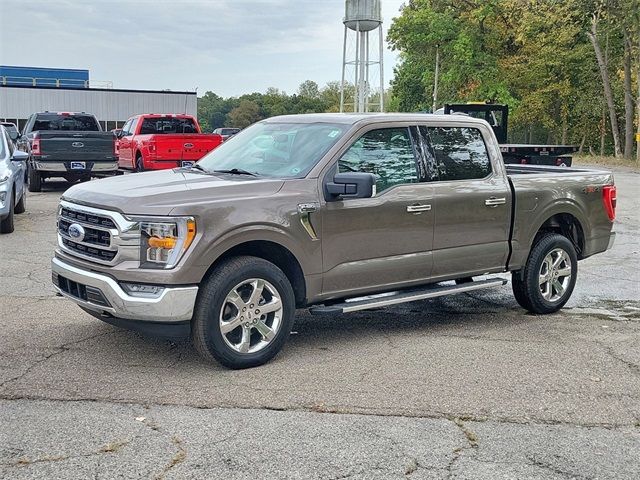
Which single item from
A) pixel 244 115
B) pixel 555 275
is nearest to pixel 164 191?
pixel 555 275

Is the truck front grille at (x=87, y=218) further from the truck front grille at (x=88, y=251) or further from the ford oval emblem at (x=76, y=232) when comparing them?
the truck front grille at (x=88, y=251)

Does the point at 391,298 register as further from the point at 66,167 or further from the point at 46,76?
the point at 46,76

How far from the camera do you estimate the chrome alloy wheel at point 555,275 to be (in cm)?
740

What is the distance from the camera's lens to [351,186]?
18.5ft

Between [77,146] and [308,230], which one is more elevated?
[77,146]

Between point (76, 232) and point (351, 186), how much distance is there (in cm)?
206

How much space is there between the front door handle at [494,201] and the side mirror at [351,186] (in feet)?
5.02

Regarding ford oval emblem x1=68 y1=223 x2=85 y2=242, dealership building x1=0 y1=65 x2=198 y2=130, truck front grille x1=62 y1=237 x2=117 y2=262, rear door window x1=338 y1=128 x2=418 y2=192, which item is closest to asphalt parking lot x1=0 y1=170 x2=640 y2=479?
truck front grille x1=62 y1=237 x2=117 y2=262

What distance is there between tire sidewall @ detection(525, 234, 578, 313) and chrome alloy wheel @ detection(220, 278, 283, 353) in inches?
114

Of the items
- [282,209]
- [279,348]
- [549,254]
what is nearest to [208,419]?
[279,348]

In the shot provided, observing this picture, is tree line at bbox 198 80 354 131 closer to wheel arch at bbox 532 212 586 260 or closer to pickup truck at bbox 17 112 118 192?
pickup truck at bbox 17 112 118 192

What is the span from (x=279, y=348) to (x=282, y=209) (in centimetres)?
103

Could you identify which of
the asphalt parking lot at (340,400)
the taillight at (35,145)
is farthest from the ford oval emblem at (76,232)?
the taillight at (35,145)

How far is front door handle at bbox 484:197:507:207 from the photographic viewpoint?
6.86m
